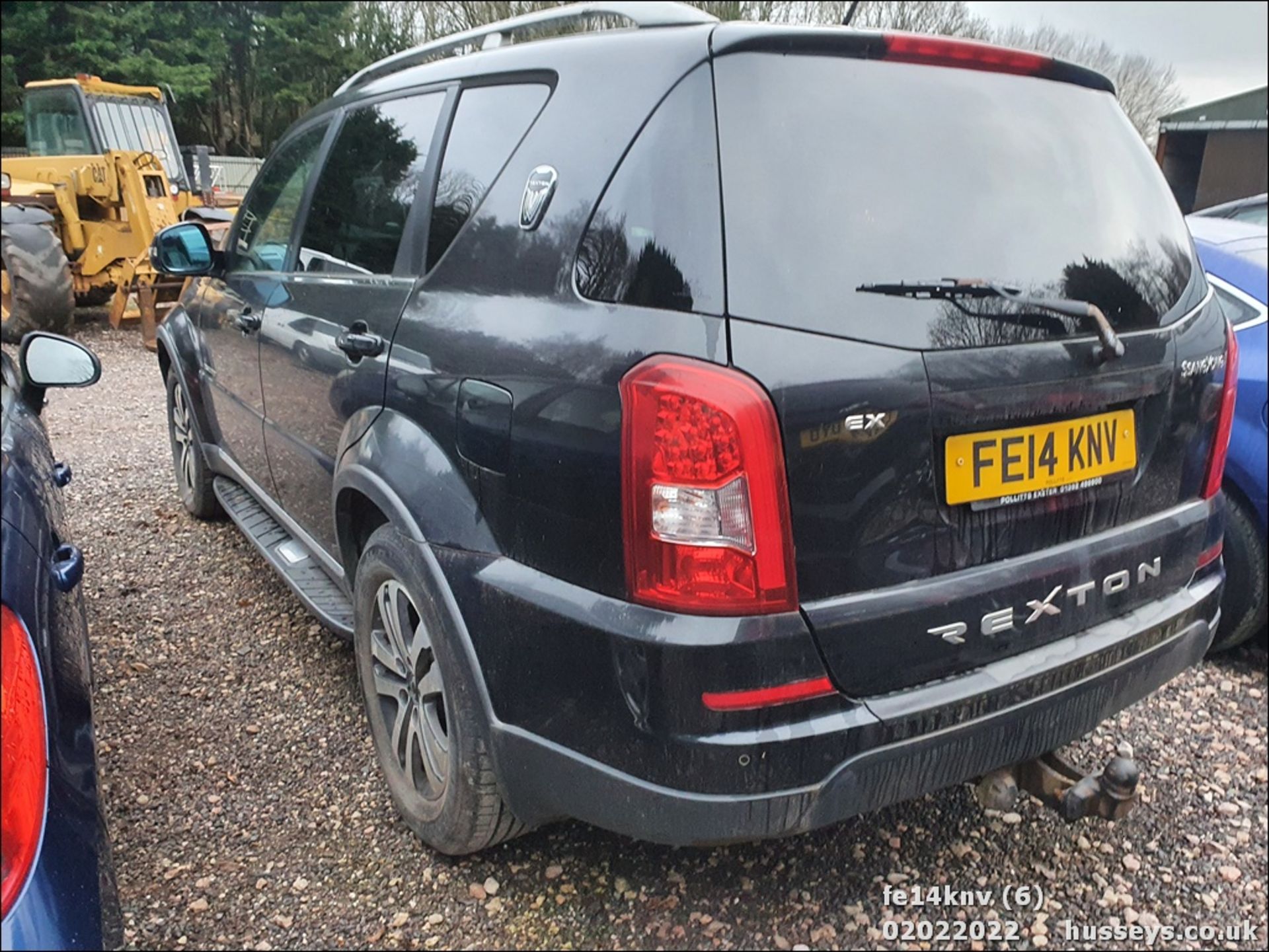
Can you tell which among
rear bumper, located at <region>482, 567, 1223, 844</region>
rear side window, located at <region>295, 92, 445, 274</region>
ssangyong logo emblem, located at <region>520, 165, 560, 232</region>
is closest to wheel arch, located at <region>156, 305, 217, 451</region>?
rear side window, located at <region>295, 92, 445, 274</region>

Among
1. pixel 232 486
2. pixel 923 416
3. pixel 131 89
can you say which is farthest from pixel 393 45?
pixel 923 416

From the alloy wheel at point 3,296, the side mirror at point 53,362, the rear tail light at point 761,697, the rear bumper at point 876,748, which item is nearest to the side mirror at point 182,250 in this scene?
the alloy wheel at point 3,296

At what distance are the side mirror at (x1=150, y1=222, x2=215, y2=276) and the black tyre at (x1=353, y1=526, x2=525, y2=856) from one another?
185 cm

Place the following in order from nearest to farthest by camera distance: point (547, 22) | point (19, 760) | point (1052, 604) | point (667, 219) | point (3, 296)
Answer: point (19, 760), point (667, 219), point (1052, 604), point (547, 22), point (3, 296)

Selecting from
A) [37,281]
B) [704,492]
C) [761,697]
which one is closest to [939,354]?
[704,492]

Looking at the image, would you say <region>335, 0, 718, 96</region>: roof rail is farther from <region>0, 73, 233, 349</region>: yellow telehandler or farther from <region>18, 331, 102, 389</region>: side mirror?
<region>0, 73, 233, 349</region>: yellow telehandler

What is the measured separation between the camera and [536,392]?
176 centimetres

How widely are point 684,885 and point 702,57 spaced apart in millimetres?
1805

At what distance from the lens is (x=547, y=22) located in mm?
2287

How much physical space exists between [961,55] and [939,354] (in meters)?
0.68

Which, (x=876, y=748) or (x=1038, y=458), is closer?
(x=876, y=748)

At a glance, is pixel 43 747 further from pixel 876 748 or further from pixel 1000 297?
pixel 1000 297

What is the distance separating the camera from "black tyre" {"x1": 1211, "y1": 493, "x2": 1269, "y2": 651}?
3.26 m

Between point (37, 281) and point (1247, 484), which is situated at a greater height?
point (37, 281)
